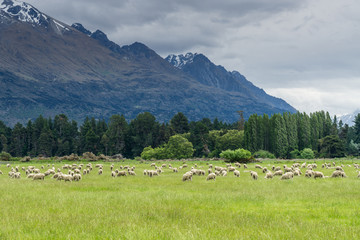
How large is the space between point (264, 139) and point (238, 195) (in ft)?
309

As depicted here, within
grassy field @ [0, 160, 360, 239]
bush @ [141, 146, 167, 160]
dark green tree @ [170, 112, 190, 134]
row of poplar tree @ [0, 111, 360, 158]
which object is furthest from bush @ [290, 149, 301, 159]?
grassy field @ [0, 160, 360, 239]

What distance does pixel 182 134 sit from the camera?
126m

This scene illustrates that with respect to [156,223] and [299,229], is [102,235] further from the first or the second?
[299,229]

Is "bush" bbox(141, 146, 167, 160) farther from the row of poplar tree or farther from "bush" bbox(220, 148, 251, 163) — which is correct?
"bush" bbox(220, 148, 251, 163)

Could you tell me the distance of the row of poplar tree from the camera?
10756 centimetres

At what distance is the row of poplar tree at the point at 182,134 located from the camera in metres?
108

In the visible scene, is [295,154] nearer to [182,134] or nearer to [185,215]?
[182,134]

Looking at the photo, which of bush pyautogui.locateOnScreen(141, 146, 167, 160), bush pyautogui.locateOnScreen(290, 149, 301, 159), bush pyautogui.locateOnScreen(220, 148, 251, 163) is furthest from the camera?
bush pyautogui.locateOnScreen(290, 149, 301, 159)

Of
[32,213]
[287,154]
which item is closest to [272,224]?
[32,213]

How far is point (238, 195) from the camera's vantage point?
17797 mm

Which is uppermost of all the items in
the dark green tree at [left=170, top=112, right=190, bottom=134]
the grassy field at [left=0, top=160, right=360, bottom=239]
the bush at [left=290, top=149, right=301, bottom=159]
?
the dark green tree at [left=170, top=112, right=190, bottom=134]

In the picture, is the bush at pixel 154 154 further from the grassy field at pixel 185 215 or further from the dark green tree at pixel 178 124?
the grassy field at pixel 185 215

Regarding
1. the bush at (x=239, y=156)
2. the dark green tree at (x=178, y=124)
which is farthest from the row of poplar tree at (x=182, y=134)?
the bush at (x=239, y=156)

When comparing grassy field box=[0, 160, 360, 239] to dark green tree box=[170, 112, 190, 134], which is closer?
grassy field box=[0, 160, 360, 239]
